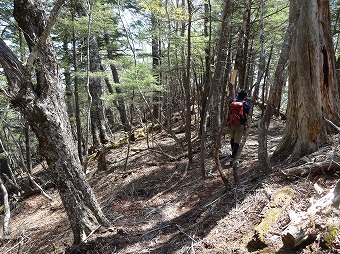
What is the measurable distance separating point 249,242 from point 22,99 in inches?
160

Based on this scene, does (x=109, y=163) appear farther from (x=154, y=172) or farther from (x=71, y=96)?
(x=71, y=96)

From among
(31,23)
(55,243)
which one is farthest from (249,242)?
(31,23)

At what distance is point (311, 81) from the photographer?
217 inches

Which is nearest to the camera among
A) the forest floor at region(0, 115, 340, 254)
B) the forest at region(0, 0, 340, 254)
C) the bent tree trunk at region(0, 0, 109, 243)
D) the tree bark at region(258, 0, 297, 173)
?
the forest at region(0, 0, 340, 254)

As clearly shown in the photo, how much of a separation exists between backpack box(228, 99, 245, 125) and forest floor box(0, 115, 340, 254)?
1.23 metres

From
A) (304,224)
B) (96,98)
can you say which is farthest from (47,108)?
(96,98)

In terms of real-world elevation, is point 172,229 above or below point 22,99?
below

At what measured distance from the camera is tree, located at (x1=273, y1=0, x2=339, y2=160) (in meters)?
5.49

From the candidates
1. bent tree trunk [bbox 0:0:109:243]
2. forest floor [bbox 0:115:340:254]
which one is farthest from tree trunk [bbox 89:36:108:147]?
bent tree trunk [bbox 0:0:109:243]

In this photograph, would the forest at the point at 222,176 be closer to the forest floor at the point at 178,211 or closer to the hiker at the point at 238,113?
the forest floor at the point at 178,211

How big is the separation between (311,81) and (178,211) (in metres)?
3.96

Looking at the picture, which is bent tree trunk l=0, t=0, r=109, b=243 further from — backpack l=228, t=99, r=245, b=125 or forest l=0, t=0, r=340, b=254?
backpack l=228, t=99, r=245, b=125

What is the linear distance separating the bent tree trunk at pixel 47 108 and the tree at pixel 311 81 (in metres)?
4.31

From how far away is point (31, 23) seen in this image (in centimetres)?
470
